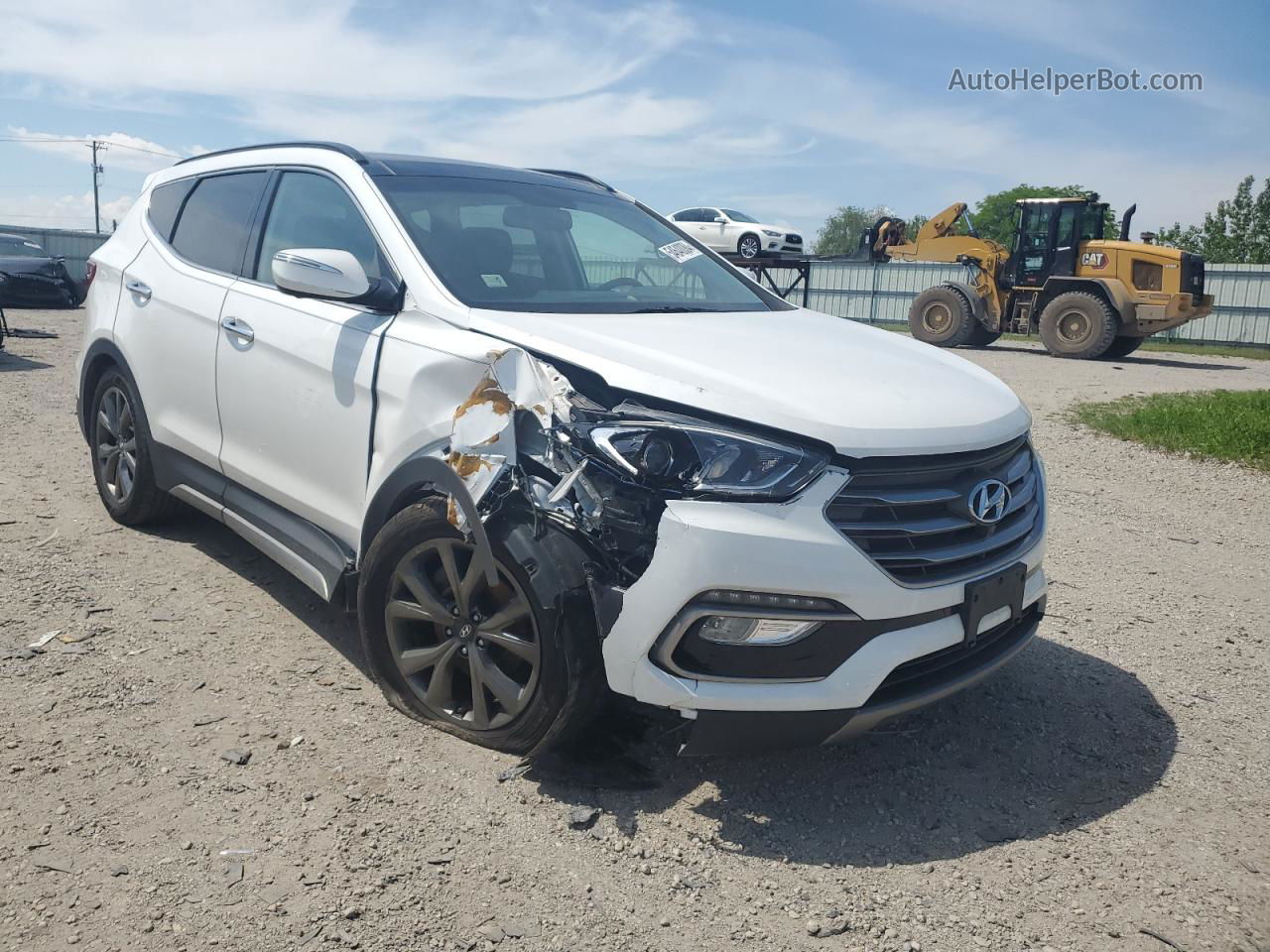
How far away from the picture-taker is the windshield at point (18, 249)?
1928 cm

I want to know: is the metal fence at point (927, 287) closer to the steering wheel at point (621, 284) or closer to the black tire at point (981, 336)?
the black tire at point (981, 336)

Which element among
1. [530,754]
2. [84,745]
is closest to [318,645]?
[84,745]

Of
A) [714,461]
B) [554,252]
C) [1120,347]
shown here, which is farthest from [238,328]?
[1120,347]

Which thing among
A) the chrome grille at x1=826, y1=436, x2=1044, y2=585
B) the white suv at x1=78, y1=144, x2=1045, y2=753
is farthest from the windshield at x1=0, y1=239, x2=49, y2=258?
the chrome grille at x1=826, y1=436, x2=1044, y2=585

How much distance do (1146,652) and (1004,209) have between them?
9179cm

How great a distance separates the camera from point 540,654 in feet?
Answer: 8.85

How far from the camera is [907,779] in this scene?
10.1ft

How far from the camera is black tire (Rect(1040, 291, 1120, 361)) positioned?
18250 millimetres

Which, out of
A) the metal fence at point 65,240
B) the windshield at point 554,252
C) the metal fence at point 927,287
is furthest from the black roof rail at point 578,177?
the metal fence at point 65,240

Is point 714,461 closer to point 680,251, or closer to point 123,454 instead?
point 680,251

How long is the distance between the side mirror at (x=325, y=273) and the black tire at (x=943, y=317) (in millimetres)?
17888

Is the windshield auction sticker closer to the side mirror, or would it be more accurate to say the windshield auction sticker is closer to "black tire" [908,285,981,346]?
the side mirror

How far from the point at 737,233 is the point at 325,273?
2339 centimetres

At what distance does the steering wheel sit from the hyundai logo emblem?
59.5 inches
